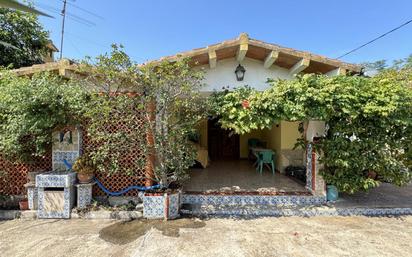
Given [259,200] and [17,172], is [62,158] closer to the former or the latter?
[17,172]

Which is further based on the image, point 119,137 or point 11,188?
point 11,188

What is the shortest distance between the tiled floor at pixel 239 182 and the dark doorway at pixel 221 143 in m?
4.83

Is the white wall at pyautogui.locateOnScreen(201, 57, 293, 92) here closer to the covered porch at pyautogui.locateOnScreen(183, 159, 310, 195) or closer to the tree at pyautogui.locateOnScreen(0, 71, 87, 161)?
the covered porch at pyautogui.locateOnScreen(183, 159, 310, 195)

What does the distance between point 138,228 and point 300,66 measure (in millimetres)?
6086

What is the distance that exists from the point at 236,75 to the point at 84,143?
189 inches

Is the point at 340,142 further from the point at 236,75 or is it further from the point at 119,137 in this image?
the point at 119,137

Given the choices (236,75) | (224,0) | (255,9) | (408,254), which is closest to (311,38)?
(255,9)

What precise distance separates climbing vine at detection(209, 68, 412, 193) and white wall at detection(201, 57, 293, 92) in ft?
2.49

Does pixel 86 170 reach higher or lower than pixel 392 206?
higher

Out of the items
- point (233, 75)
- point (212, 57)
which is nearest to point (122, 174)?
point (212, 57)

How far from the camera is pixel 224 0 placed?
13.9m

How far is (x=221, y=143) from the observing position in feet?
49.6

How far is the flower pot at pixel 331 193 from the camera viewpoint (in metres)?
6.44

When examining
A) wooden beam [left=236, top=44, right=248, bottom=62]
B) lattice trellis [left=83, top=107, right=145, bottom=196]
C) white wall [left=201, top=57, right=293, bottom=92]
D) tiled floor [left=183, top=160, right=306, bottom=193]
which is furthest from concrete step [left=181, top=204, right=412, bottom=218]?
wooden beam [left=236, top=44, right=248, bottom=62]
